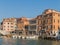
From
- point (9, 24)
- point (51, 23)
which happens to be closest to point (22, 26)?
point (9, 24)

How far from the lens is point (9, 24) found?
11238 cm

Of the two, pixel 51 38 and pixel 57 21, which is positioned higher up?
pixel 57 21

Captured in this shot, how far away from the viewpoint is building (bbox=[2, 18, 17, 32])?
110 metres

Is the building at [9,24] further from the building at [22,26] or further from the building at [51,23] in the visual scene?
the building at [51,23]

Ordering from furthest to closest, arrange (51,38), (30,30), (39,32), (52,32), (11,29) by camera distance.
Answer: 1. (11,29)
2. (30,30)
3. (39,32)
4. (52,32)
5. (51,38)

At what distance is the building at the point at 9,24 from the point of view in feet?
361

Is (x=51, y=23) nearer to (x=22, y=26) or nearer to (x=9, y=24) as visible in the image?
(x=22, y=26)

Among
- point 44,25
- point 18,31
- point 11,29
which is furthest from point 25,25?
point 44,25

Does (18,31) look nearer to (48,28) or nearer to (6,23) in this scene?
(6,23)

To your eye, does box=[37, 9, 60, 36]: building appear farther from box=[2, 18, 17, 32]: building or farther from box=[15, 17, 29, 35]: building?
box=[2, 18, 17, 32]: building

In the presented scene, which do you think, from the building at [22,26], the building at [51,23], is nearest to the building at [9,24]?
the building at [22,26]

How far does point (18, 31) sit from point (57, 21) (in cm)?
2479

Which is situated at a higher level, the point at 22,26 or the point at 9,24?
the point at 9,24

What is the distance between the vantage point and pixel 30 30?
305 feet
